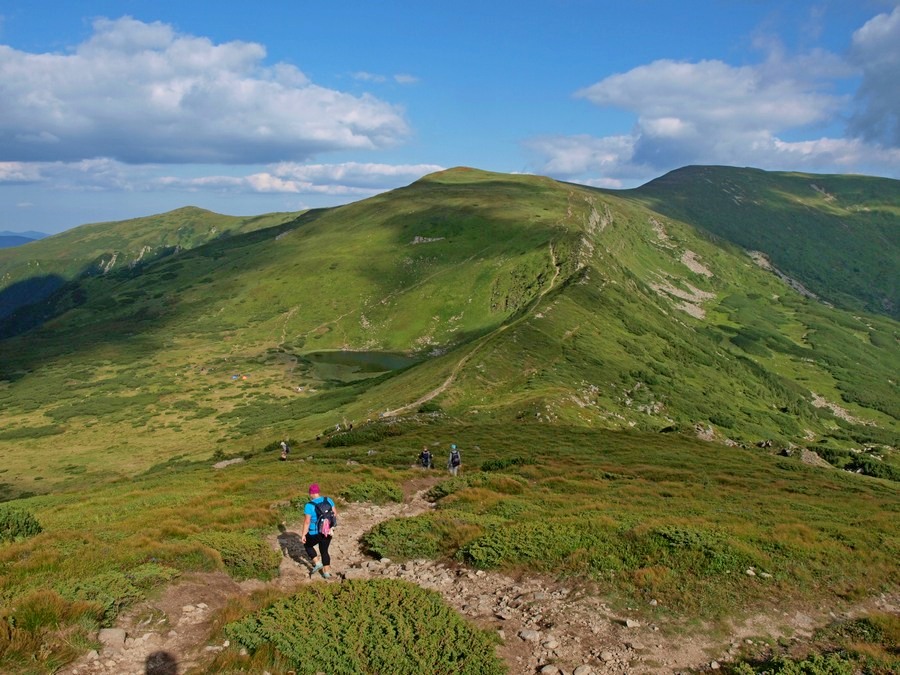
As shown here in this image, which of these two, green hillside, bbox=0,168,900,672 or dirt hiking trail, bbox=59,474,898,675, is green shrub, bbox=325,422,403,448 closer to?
green hillside, bbox=0,168,900,672

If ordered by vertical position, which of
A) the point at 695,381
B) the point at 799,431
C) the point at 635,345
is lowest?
the point at 799,431

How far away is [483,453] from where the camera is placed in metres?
48.4

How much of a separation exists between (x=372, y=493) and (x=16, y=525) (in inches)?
638

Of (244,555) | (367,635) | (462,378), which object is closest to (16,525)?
(244,555)

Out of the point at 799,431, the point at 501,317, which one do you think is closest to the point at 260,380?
the point at 501,317

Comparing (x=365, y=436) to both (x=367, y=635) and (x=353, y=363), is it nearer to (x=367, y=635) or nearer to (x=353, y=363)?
(x=367, y=635)

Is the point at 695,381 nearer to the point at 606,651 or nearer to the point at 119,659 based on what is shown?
the point at 606,651

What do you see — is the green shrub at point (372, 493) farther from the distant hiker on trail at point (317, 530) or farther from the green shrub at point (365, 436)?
the green shrub at point (365, 436)

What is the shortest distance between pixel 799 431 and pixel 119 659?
12954cm

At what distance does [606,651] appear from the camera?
554 inches

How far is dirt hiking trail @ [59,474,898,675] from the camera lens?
523 inches

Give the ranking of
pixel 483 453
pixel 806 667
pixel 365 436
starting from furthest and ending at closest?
1. pixel 365 436
2. pixel 483 453
3. pixel 806 667

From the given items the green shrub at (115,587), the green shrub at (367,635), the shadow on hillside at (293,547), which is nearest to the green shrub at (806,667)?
the green shrub at (367,635)

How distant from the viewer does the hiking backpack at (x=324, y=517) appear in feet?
63.1
